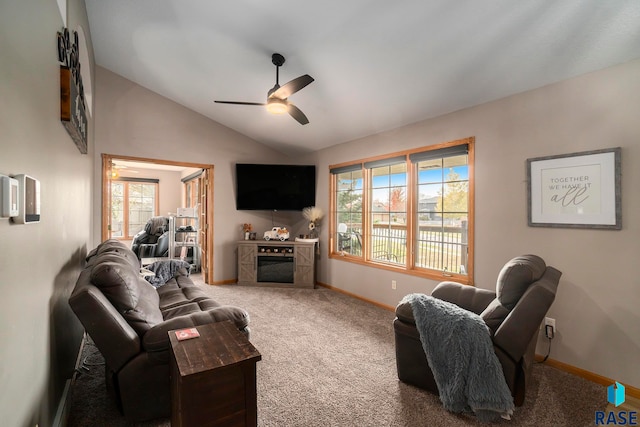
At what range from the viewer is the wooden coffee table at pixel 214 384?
1273 millimetres

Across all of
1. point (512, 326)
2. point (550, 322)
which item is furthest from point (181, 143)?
point (550, 322)

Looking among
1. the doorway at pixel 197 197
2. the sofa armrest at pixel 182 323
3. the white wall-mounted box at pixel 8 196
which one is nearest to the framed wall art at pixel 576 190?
the sofa armrest at pixel 182 323

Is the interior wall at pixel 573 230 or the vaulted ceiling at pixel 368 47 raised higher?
the vaulted ceiling at pixel 368 47

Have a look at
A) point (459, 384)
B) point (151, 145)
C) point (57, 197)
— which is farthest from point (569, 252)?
point (151, 145)

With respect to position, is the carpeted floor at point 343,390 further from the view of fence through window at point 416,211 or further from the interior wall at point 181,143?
the interior wall at point 181,143

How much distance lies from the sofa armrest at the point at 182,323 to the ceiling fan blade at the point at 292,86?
6.30ft

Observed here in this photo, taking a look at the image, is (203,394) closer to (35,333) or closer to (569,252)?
(35,333)

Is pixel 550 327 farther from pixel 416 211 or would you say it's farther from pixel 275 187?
pixel 275 187

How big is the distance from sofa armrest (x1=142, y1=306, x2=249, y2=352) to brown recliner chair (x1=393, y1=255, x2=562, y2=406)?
120 cm

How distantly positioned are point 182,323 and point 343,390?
1.26m

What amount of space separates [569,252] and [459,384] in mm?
1543

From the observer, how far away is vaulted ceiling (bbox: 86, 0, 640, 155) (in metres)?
2.03

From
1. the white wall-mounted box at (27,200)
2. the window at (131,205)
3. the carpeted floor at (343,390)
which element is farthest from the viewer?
the window at (131,205)

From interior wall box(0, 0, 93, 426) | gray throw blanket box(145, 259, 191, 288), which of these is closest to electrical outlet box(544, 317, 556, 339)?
interior wall box(0, 0, 93, 426)
